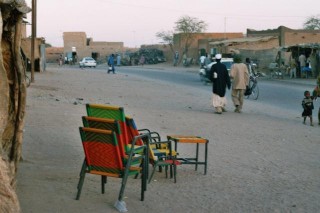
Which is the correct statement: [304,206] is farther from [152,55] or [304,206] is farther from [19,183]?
[152,55]

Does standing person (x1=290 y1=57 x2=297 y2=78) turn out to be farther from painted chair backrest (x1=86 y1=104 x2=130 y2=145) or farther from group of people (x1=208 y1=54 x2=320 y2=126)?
painted chair backrest (x1=86 y1=104 x2=130 y2=145)

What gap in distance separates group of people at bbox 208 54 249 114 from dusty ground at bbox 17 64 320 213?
1.29 metres

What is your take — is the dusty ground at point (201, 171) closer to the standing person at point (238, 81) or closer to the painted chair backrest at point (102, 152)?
the painted chair backrest at point (102, 152)

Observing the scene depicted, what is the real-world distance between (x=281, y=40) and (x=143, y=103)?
123ft

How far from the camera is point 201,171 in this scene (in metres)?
9.14

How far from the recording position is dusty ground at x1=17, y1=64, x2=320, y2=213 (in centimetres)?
696

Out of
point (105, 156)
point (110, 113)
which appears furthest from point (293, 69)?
point (105, 156)

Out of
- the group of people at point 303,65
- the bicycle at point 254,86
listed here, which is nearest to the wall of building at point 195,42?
the group of people at point 303,65

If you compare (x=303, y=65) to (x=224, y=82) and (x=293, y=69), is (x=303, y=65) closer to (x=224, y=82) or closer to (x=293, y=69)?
(x=293, y=69)

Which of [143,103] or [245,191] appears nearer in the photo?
[245,191]

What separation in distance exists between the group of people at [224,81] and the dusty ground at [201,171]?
1.29 metres

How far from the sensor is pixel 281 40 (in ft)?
185

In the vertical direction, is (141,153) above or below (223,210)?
above

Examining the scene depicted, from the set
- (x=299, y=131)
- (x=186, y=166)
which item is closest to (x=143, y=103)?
(x=299, y=131)
